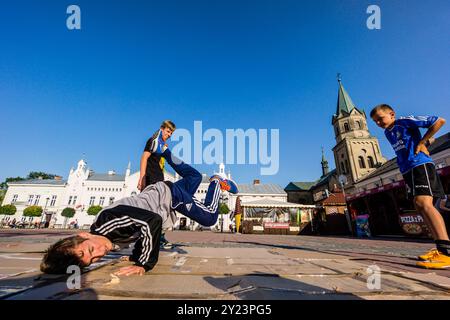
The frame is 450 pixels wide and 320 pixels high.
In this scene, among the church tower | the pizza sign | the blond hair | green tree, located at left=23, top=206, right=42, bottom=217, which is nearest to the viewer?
the blond hair

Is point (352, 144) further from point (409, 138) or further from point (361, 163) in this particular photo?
point (409, 138)

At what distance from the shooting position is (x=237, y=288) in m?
1.18

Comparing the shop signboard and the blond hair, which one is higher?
the blond hair

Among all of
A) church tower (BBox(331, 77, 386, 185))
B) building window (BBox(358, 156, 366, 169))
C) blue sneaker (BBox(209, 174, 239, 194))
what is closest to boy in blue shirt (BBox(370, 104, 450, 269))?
blue sneaker (BBox(209, 174, 239, 194))

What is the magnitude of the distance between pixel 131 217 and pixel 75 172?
166ft

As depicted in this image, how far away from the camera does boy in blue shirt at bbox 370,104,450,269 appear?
231 cm

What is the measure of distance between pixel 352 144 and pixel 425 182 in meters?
37.1

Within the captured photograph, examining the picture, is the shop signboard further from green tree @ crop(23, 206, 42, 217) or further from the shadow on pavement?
green tree @ crop(23, 206, 42, 217)

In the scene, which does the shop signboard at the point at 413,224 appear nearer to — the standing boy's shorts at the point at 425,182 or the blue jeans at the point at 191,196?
the standing boy's shorts at the point at 425,182

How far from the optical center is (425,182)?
2463 mm

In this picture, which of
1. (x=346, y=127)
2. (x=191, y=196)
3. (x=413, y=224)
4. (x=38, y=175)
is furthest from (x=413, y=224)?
(x=38, y=175)

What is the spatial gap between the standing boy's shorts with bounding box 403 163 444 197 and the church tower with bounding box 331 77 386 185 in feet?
114

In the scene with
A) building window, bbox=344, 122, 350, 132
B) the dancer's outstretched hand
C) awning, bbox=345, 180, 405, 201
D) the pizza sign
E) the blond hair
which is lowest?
the dancer's outstretched hand
